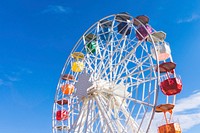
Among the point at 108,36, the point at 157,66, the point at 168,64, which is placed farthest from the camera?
the point at 108,36

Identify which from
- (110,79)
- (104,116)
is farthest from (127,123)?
(110,79)

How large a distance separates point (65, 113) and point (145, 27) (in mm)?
7213

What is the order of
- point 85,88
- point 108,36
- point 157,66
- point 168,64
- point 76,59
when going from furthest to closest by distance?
point 76,59 < point 108,36 < point 85,88 < point 168,64 < point 157,66

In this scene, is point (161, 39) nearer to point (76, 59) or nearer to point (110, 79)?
point (110, 79)

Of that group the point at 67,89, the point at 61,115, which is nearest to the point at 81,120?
the point at 61,115

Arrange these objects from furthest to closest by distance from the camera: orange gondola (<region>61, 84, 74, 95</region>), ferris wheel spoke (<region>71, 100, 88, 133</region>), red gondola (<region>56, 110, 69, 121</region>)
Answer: orange gondola (<region>61, 84, 74, 95</region>) < red gondola (<region>56, 110, 69, 121</region>) < ferris wheel spoke (<region>71, 100, 88, 133</region>)

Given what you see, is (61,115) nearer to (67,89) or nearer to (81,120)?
(67,89)

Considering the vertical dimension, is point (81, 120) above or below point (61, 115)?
below

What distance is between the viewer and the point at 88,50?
18.0 m

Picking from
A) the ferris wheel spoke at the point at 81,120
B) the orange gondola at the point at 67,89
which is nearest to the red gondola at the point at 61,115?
the orange gondola at the point at 67,89

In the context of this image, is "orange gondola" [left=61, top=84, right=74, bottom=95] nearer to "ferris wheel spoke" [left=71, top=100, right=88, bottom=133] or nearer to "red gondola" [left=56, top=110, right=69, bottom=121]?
"red gondola" [left=56, top=110, right=69, bottom=121]

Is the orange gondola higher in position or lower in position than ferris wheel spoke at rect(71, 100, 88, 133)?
higher

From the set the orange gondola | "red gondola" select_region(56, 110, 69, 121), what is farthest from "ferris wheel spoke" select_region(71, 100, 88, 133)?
the orange gondola

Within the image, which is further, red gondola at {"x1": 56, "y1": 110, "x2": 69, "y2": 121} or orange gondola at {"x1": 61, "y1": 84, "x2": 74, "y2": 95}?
orange gondola at {"x1": 61, "y1": 84, "x2": 74, "y2": 95}
